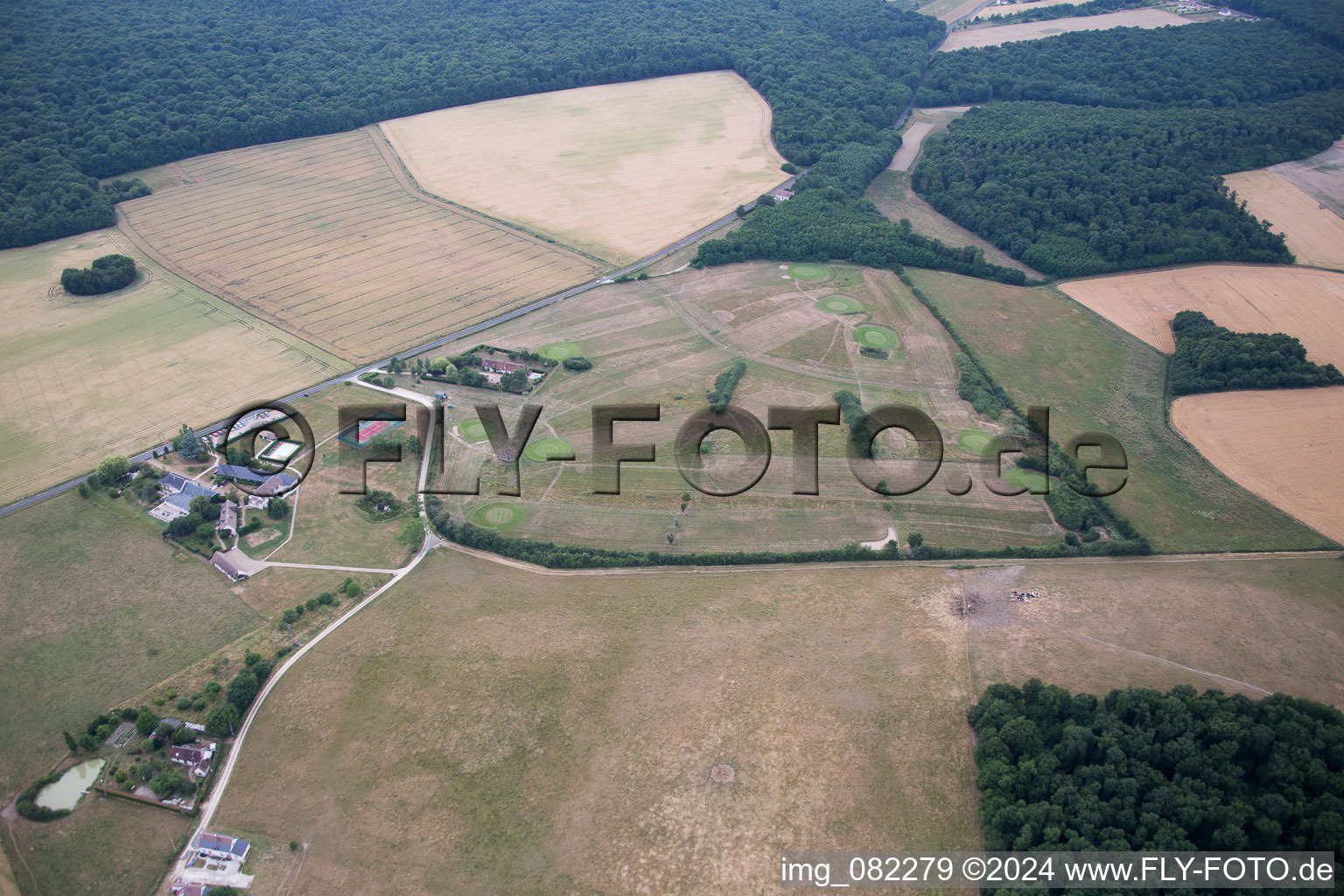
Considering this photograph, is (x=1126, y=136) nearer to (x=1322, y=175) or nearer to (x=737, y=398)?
(x=1322, y=175)

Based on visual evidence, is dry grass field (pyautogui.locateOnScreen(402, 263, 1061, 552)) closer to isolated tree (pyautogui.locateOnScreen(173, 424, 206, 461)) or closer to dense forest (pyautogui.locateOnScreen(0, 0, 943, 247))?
isolated tree (pyautogui.locateOnScreen(173, 424, 206, 461))

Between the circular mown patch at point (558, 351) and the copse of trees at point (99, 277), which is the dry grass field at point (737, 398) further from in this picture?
the copse of trees at point (99, 277)

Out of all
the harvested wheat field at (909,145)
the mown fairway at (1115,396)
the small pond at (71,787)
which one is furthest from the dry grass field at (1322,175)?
the small pond at (71,787)

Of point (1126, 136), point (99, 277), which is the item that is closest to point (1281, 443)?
point (1126, 136)

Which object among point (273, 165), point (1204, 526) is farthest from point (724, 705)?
point (273, 165)

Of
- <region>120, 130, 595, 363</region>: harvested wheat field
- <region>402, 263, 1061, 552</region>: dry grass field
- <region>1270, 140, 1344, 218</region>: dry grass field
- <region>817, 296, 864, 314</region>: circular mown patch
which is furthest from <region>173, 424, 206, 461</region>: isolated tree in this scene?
<region>1270, 140, 1344, 218</region>: dry grass field
